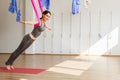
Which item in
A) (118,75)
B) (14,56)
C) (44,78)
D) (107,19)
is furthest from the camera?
(107,19)

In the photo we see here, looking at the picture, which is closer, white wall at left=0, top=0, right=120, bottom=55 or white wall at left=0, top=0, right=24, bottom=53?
white wall at left=0, top=0, right=120, bottom=55

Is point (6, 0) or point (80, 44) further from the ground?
point (6, 0)

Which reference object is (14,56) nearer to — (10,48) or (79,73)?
(79,73)

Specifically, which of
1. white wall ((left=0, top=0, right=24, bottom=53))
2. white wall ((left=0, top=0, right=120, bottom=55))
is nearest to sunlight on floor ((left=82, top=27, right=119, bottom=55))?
white wall ((left=0, top=0, right=120, bottom=55))

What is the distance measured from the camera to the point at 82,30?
34.7 ft

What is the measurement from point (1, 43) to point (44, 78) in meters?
A: 5.69

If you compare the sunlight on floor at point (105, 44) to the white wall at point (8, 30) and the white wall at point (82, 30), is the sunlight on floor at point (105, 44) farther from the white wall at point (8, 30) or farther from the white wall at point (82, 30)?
the white wall at point (8, 30)

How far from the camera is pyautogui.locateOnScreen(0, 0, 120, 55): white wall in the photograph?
10.4 meters

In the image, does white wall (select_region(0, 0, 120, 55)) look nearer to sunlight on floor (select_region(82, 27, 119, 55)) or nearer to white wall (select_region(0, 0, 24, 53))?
sunlight on floor (select_region(82, 27, 119, 55))

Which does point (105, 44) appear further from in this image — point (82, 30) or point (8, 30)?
point (8, 30)

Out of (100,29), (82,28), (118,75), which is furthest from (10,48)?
(118,75)

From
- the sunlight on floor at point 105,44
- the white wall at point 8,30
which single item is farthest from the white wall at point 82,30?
the white wall at point 8,30

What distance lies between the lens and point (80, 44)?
34.9 ft

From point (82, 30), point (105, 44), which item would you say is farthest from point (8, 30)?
point (105, 44)
